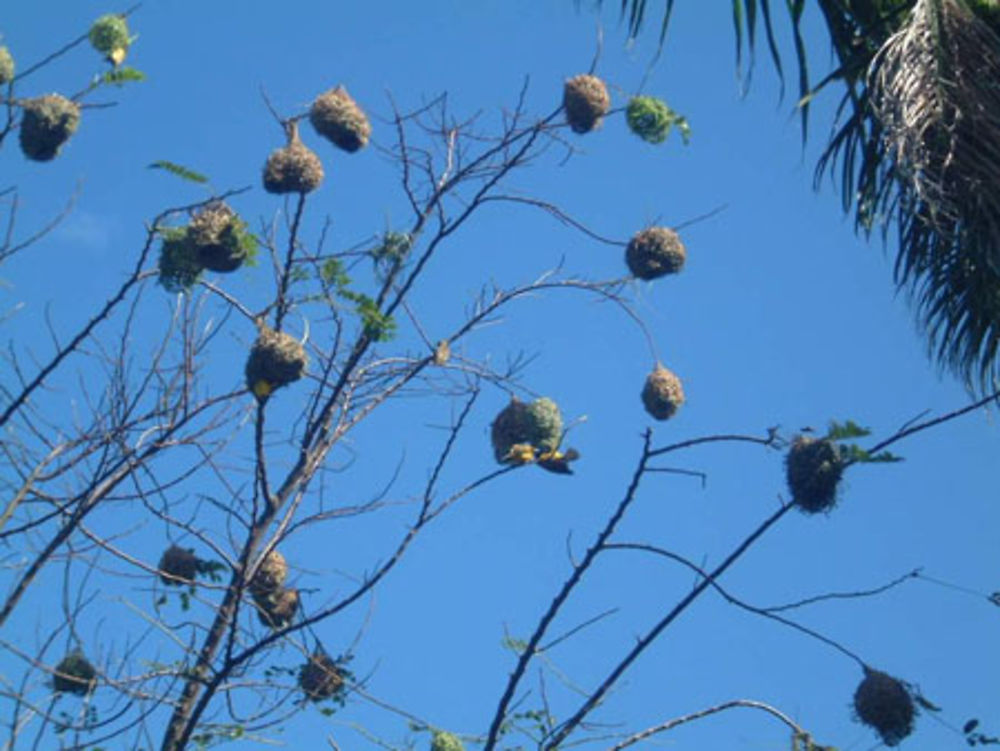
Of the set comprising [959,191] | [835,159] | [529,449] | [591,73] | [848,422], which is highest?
[591,73]

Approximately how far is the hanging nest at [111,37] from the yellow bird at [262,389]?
55.5 inches

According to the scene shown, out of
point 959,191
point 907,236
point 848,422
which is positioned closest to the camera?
point 848,422

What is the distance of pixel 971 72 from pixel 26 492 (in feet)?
9.34

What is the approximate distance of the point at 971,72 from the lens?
4.68 m

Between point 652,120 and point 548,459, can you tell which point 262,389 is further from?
point 652,120

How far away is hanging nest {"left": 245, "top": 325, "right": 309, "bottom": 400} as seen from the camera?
4.89 meters

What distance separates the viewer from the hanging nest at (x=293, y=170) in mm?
5434

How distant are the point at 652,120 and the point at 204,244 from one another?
184cm

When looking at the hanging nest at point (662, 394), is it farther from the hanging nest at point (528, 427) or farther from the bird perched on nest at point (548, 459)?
the bird perched on nest at point (548, 459)

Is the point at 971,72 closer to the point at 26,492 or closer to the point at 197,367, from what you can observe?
the point at 197,367

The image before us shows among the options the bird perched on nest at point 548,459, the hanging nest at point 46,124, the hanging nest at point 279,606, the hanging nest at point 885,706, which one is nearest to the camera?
the hanging nest at point 885,706

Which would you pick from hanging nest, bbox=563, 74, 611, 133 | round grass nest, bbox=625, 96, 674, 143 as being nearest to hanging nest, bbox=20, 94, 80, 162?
hanging nest, bbox=563, 74, 611, 133

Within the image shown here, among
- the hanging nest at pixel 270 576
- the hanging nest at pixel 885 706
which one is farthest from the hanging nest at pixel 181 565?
the hanging nest at pixel 885 706

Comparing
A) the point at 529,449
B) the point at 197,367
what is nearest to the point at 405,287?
the point at 197,367
